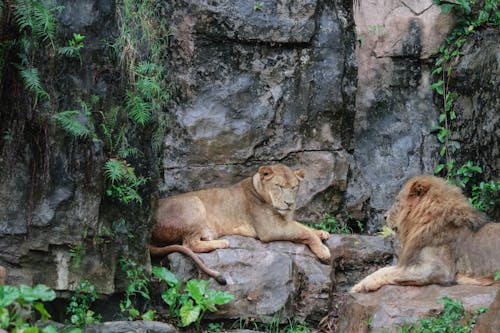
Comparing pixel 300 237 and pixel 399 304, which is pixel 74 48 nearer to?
pixel 300 237

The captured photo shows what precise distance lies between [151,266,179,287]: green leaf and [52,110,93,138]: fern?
1.99 m

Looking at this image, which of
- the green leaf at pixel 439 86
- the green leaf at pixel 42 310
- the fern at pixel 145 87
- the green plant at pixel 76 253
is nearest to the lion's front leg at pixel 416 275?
the green plant at pixel 76 253

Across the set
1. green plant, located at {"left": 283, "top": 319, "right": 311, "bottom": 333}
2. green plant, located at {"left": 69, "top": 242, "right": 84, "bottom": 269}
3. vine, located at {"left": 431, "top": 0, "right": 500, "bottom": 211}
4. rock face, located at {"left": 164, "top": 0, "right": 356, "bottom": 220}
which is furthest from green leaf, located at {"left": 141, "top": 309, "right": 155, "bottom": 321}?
vine, located at {"left": 431, "top": 0, "right": 500, "bottom": 211}

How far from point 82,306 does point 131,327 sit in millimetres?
670

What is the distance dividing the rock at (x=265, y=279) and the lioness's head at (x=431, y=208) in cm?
137

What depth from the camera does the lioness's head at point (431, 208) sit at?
30.8 feet

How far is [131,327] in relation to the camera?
894 centimetres

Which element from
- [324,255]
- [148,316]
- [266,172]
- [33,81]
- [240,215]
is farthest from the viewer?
[240,215]

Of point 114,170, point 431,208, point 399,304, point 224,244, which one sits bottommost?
point 399,304

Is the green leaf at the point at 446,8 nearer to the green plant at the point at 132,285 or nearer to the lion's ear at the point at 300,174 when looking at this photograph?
the lion's ear at the point at 300,174

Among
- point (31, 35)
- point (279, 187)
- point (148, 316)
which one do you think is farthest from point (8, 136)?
point (279, 187)

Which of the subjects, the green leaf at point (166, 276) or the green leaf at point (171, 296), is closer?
the green leaf at point (171, 296)

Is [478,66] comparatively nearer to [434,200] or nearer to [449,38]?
[449,38]

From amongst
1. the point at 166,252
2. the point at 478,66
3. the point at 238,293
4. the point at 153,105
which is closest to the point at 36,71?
the point at 153,105
